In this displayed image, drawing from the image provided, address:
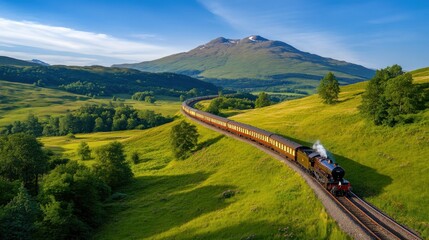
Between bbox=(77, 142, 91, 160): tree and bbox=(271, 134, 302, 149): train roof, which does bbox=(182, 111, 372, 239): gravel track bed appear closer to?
bbox=(271, 134, 302, 149): train roof

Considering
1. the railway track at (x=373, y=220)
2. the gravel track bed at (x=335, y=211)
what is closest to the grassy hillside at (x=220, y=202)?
the gravel track bed at (x=335, y=211)

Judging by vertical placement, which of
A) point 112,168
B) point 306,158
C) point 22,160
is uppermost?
point 306,158

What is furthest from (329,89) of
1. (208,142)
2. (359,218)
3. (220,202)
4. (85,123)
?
(85,123)

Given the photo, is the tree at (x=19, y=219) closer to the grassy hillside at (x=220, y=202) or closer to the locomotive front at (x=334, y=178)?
the grassy hillside at (x=220, y=202)

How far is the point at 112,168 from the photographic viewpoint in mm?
63906

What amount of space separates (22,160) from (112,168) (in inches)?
656

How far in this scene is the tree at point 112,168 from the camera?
2501 inches

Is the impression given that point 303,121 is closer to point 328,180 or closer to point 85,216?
point 328,180

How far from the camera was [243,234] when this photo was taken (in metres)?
31.1

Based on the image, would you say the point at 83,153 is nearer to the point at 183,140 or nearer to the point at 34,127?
the point at 183,140

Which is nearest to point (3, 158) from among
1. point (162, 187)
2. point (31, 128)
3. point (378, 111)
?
point (162, 187)

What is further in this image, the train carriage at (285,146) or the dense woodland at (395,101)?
the dense woodland at (395,101)

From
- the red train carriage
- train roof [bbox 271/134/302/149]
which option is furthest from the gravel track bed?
the red train carriage

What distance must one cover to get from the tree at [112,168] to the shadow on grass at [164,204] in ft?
9.26
